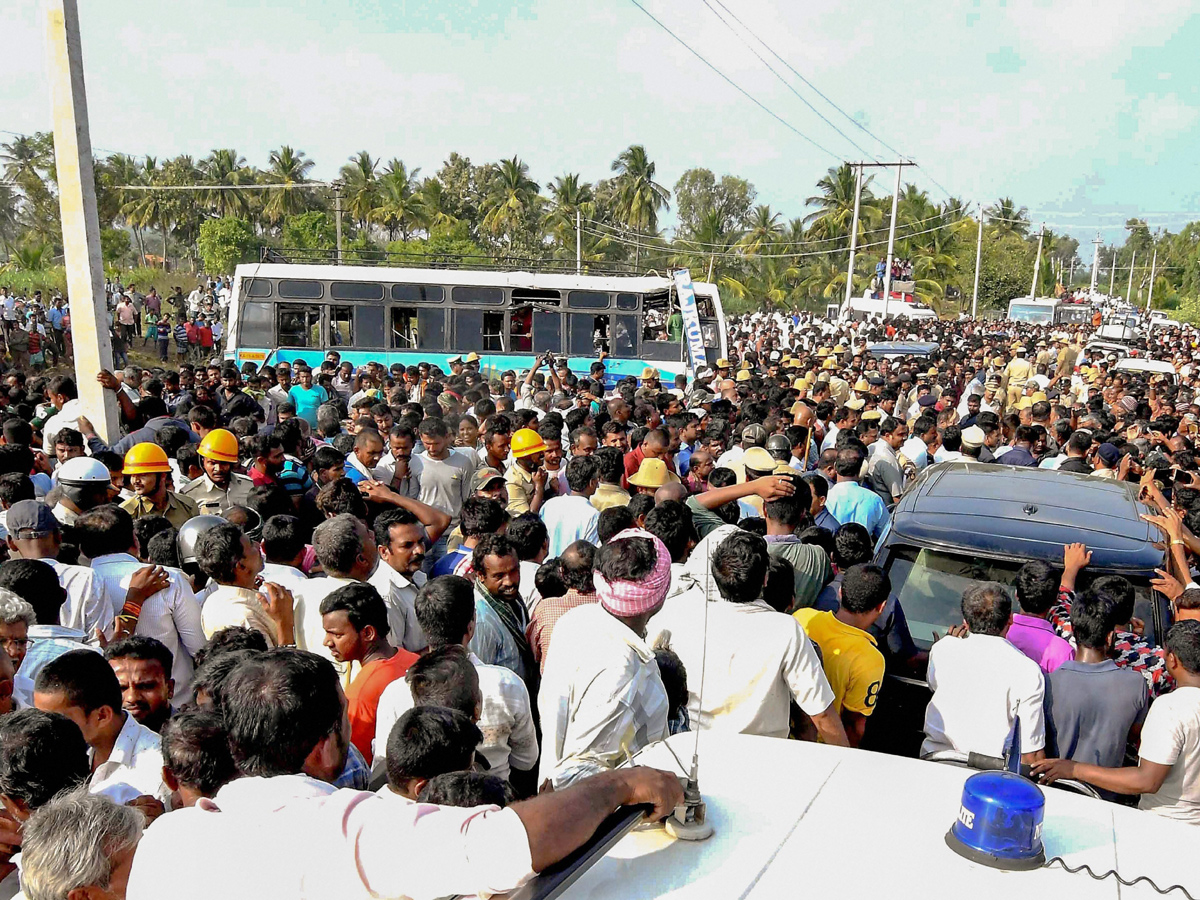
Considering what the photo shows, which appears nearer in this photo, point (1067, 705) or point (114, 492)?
point (1067, 705)

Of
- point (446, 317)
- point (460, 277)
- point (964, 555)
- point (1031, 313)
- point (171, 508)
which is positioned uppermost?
point (460, 277)

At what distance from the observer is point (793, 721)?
342 cm

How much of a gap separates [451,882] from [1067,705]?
2.66m

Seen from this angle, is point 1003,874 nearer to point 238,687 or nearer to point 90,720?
point 238,687

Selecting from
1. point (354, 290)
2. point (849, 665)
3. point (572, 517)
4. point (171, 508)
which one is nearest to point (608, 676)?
point (849, 665)

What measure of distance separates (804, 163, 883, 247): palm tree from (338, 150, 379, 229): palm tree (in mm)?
24069

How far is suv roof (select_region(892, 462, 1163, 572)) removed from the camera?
4395 mm

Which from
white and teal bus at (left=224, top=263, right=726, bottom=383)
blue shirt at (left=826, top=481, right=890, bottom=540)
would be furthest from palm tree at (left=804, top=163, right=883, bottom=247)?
blue shirt at (left=826, top=481, right=890, bottom=540)

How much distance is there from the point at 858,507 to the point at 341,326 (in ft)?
40.6

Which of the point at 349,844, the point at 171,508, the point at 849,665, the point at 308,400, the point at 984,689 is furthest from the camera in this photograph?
the point at 308,400

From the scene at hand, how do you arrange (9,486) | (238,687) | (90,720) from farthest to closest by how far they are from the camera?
(9,486) → (90,720) → (238,687)

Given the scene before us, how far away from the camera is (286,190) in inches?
2170

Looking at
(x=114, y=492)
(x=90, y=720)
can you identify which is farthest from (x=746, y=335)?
(x=90, y=720)

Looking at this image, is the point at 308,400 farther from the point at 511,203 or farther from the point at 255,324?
the point at 511,203
